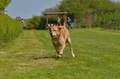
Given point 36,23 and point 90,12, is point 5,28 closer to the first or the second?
point 36,23

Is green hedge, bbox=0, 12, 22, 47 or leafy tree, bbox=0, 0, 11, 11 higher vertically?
leafy tree, bbox=0, 0, 11, 11

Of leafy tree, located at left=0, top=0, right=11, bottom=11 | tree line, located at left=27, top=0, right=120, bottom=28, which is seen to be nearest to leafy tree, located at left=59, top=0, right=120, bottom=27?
tree line, located at left=27, top=0, right=120, bottom=28

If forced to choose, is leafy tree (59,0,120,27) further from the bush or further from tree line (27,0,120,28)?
the bush

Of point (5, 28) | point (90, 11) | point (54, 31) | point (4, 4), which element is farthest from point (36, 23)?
point (54, 31)

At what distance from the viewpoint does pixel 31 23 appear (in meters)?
50.4

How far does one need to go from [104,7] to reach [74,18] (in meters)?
9.56

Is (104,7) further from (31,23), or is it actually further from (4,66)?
(4,66)

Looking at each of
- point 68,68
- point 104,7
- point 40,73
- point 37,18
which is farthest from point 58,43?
point 104,7

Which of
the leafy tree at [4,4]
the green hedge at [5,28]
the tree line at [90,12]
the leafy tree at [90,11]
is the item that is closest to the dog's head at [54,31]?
the green hedge at [5,28]

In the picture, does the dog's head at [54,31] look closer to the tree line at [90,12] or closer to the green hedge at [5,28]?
the green hedge at [5,28]

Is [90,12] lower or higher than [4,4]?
lower

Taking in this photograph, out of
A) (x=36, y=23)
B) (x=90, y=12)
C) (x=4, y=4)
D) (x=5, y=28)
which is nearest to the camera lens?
(x=5, y=28)

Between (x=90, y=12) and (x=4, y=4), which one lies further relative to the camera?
(x=90, y=12)

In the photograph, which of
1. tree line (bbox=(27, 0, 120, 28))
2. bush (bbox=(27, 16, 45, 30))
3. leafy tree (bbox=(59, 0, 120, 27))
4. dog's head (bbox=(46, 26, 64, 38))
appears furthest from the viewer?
leafy tree (bbox=(59, 0, 120, 27))
